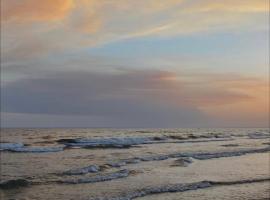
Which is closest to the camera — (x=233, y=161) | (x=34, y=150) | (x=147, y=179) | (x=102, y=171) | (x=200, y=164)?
(x=147, y=179)

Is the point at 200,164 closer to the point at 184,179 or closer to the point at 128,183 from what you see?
the point at 184,179

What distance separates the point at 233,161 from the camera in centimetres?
2903

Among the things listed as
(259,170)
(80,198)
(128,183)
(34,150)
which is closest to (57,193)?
(80,198)

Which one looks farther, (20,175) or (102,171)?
(102,171)

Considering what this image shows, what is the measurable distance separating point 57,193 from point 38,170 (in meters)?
7.38

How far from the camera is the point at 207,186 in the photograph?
18578mm

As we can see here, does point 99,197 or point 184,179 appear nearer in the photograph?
point 99,197

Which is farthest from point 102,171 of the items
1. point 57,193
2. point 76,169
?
point 57,193

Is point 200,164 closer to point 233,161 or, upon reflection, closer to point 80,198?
point 233,161

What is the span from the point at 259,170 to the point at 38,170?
11.6 meters

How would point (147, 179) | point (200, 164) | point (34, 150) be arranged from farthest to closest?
1. point (34, 150)
2. point (200, 164)
3. point (147, 179)

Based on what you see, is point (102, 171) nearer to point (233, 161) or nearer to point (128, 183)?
point (128, 183)

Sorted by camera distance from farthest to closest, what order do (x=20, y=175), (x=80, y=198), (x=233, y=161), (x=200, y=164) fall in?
(x=233, y=161), (x=200, y=164), (x=20, y=175), (x=80, y=198)

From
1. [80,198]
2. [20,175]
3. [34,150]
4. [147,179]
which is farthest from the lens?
[34,150]
